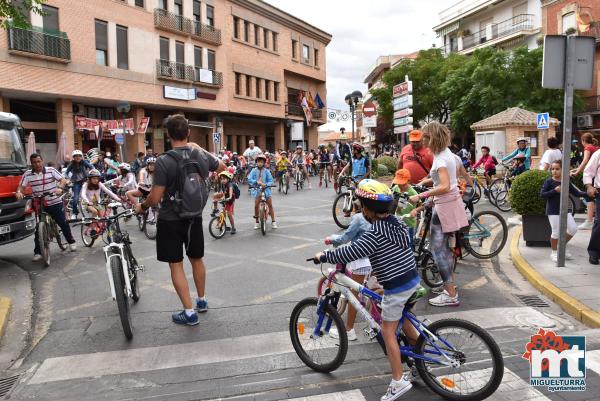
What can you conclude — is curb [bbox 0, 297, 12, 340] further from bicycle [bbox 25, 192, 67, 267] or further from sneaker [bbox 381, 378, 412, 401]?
sneaker [bbox 381, 378, 412, 401]

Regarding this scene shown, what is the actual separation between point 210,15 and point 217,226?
27112 mm

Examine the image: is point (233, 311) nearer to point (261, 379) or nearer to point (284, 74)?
point (261, 379)

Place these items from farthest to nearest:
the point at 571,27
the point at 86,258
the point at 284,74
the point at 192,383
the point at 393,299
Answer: the point at 284,74
the point at 571,27
the point at 86,258
the point at 192,383
the point at 393,299

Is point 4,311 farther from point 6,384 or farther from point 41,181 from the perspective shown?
point 41,181

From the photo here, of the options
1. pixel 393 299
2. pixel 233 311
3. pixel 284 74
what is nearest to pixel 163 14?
pixel 284 74

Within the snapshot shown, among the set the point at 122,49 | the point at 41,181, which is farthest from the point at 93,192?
the point at 122,49

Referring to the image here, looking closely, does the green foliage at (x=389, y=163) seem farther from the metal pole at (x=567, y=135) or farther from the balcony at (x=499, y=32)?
the balcony at (x=499, y=32)

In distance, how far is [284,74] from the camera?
43156mm

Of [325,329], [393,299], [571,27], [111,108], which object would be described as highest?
[571,27]

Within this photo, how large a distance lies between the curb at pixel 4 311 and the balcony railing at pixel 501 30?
43.2 meters

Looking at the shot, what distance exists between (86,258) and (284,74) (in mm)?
36330

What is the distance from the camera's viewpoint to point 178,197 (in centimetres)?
A: 505

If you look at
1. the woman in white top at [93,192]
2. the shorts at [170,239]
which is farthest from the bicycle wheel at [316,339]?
the woman in white top at [93,192]

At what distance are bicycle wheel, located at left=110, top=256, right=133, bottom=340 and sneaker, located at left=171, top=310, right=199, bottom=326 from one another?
20.0 inches
